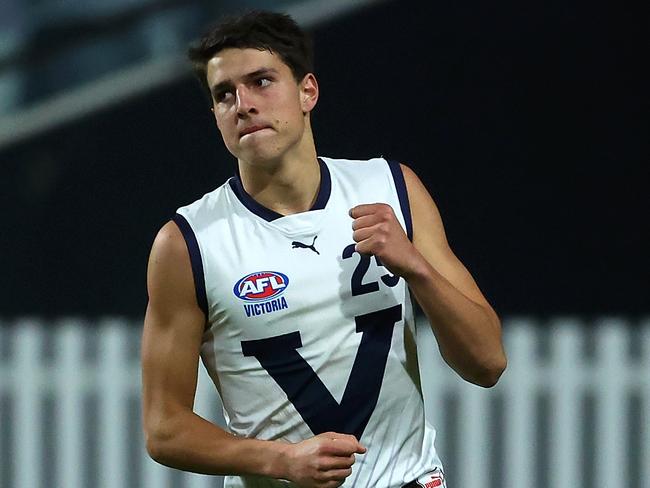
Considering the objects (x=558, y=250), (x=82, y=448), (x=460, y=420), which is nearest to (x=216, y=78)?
(x=460, y=420)

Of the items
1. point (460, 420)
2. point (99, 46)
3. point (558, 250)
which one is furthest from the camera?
point (99, 46)

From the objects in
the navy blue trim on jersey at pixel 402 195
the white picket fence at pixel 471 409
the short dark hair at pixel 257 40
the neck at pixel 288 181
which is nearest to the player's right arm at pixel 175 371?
the neck at pixel 288 181


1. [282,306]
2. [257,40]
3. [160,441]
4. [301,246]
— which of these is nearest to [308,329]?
[282,306]

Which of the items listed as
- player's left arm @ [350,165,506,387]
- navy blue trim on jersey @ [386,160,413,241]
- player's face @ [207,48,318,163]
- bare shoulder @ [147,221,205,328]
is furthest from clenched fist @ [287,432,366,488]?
player's face @ [207,48,318,163]

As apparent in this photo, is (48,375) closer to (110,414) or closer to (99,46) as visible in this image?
(110,414)

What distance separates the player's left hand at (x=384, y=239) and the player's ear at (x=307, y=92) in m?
0.37

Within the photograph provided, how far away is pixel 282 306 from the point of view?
3102 millimetres

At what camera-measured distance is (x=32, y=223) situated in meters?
8.34

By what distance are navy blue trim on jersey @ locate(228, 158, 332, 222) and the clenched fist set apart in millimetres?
571

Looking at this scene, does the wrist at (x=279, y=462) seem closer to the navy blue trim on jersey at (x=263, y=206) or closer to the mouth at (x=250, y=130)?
the navy blue trim on jersey at (x=263, y=206)

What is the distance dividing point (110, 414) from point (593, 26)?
11.6 ft

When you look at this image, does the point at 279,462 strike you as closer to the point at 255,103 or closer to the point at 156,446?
the point at 156,446

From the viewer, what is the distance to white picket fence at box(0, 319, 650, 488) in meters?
6.21

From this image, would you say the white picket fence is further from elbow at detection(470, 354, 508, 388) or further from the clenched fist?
the clenched fist
